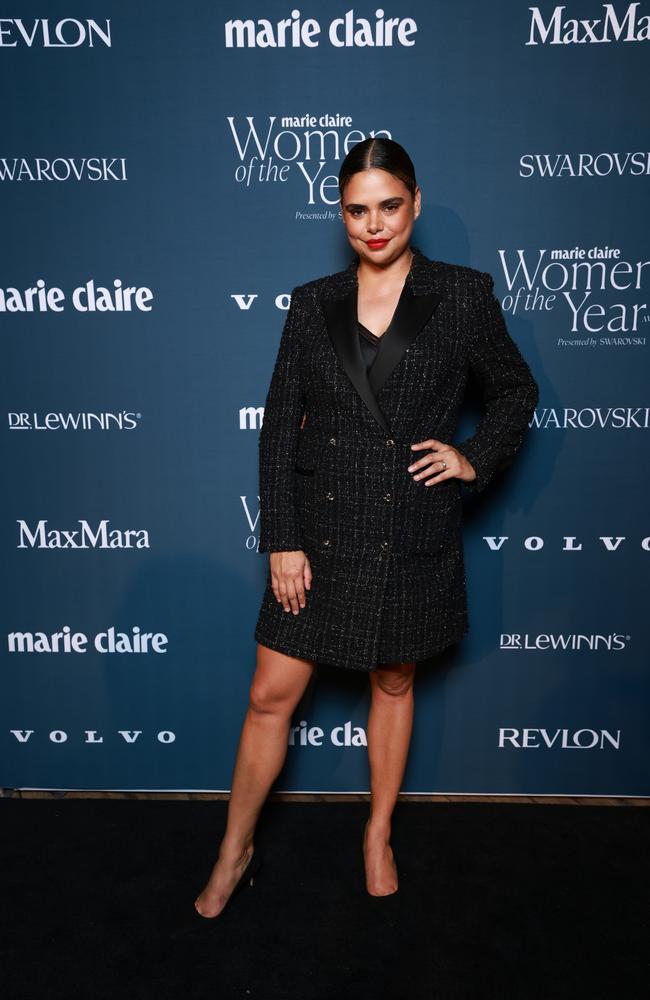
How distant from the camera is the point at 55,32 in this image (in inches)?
78.5

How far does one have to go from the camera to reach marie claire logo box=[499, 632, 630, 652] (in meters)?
2.33

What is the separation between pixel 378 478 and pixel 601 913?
125 cm

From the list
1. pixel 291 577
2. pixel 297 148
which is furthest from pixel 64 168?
pixel 291 577

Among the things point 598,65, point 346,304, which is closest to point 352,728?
point 346,304

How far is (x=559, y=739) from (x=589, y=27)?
6.53 feet

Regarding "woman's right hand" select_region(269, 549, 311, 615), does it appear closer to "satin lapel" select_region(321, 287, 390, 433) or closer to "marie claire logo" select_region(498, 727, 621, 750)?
"satin lapel" select_region(321, 287, 390, 433)

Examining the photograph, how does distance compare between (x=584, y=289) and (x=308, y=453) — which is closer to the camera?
(x=308, y=453)

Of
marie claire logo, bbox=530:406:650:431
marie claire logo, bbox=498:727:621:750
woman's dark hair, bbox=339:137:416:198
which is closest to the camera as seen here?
woman's dark hair, bbox=339:137:416:198

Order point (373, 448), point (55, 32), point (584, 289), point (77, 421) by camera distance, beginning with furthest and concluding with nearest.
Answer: point (77, 421) → point (584, 289) → point (55, 32) → point (373, 448)

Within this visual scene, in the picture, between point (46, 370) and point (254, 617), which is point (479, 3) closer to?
point (46, 370)

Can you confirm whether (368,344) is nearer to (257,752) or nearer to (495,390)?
(495,390)

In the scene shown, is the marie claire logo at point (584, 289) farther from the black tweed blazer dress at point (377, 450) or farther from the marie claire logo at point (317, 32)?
the marie claire logo at point (317, 32)

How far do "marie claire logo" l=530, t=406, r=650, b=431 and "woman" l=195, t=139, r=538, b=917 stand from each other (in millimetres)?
346

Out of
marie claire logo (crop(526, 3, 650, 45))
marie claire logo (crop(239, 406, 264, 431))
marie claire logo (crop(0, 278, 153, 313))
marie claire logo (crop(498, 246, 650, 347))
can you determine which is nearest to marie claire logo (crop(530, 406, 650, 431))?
marie claire logo (crop(498, 246, 650, 347))
